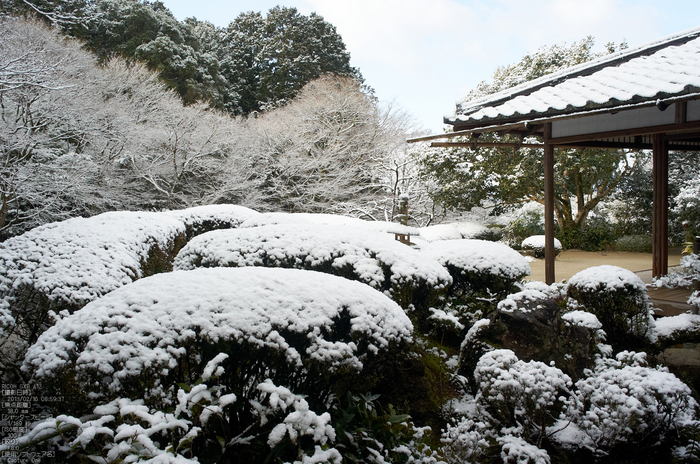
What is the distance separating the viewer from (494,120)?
5379mm

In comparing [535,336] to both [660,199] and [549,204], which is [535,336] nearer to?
[549,204]

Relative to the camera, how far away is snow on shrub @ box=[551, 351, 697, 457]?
2479 mm

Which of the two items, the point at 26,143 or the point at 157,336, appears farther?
the point at 26,143

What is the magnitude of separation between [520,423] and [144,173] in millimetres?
12919

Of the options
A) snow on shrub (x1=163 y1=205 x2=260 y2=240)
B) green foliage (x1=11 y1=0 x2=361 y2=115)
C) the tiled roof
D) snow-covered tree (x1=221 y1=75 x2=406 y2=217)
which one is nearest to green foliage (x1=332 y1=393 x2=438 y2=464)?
the tiled roof

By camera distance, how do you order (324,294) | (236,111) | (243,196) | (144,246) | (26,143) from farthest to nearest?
(236,111), (243,196), (26,143), (144,246), (324,294)

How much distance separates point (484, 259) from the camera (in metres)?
4.39

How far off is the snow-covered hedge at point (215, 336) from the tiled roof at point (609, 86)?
147 inches

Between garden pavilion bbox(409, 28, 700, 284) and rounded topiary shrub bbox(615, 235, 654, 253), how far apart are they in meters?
→ 6.92

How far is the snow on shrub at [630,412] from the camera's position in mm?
2479

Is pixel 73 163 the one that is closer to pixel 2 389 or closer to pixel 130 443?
pixel 2 389

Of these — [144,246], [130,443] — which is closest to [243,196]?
[144,246]

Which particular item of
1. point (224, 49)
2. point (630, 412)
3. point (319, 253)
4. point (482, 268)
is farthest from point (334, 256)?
point (224, 49)

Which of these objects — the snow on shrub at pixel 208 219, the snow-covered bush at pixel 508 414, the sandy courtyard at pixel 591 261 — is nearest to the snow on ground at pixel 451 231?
the sandy courtyard at pixel 591 261
